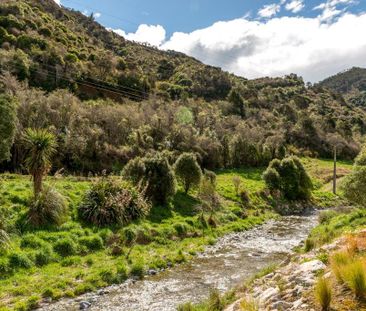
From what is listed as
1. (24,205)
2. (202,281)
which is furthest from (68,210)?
(202,281)

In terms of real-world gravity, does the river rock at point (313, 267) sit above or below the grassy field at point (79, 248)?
above

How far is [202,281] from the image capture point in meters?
17.9

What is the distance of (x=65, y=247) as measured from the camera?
2006 centimetres

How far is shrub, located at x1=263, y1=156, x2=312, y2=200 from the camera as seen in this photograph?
46.9 meters

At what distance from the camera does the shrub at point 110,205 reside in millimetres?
24125

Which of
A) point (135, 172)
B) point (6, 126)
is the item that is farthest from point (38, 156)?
point (135, 172)

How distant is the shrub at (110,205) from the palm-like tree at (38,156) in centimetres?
343

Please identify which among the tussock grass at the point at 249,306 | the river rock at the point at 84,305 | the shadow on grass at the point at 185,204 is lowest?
the river rock at the point at 84,305

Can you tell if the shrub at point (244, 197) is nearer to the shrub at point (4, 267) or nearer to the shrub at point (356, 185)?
the shrub at point (356, 185)

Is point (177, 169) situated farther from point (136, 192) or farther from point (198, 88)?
point (198, 88)

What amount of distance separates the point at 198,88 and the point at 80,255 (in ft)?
313

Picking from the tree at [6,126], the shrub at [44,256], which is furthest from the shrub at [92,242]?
the tree at [6,126]

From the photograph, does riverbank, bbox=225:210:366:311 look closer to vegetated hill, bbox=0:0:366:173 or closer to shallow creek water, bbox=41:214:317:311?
shallow creek water, bbox=41:214:317:311

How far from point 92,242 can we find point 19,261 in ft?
16.1
